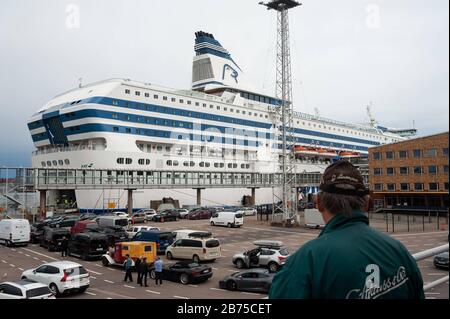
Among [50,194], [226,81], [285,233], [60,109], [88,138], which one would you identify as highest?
[226,81]

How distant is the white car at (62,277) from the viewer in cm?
1316

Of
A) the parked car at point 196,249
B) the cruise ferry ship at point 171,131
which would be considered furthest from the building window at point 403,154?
the parked car at point 196,249

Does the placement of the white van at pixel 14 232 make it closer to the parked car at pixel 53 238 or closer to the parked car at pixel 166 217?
the parked car at pixel 53 238

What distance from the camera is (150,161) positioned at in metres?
46.5

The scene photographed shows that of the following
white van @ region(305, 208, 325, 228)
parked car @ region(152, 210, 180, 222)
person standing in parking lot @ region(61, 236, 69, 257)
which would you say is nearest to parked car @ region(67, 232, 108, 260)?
person standing in parking lot @ region(61, 236, 69, 257)

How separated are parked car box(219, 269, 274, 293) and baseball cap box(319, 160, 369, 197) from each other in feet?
40.0

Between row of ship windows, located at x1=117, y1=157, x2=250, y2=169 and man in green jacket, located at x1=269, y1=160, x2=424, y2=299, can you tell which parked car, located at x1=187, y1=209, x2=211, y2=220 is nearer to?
row of ship windows, located at x1=117, y1=157, x2=250, y2=169

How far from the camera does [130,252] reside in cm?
1817

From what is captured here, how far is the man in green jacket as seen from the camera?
1673 mm
